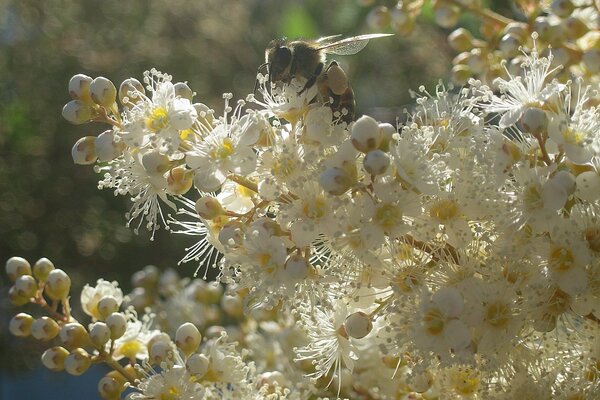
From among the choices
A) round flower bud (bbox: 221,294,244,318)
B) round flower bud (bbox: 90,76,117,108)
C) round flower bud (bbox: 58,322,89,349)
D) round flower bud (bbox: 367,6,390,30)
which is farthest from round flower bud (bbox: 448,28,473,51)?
round flower bud (bbox: 58,322,89,349)

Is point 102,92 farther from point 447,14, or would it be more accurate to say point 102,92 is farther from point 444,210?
point 447,14

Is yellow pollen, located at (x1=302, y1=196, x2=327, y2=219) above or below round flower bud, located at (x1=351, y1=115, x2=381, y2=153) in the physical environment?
below

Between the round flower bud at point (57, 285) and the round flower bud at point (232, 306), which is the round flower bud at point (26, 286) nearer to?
the round flower bud at point (57, 285)

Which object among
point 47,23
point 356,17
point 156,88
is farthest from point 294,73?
point 47,23

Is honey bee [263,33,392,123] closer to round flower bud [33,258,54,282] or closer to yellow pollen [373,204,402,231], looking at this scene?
yellow pollen [373,204,402,231]

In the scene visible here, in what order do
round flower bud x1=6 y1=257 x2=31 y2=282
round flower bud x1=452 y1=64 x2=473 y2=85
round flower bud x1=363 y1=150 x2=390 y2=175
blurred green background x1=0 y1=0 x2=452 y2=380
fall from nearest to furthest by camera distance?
round flower bud x1=363 y1=150 x2=390 y2=175 → round flower bud x1=6 y1=257 x2=31 y2=282 → round flower bud x1=452 y1=64 x2=473 y2=85 → blurred green background x1=0 y1=0 x2=452 y2=380

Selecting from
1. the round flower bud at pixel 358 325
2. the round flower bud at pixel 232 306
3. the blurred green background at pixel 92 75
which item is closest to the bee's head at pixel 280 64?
the round flower bud at pixel 358 325

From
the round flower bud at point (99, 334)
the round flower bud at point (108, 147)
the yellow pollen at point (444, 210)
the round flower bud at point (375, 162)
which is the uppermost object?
the round flower bud at point (108, 147)
